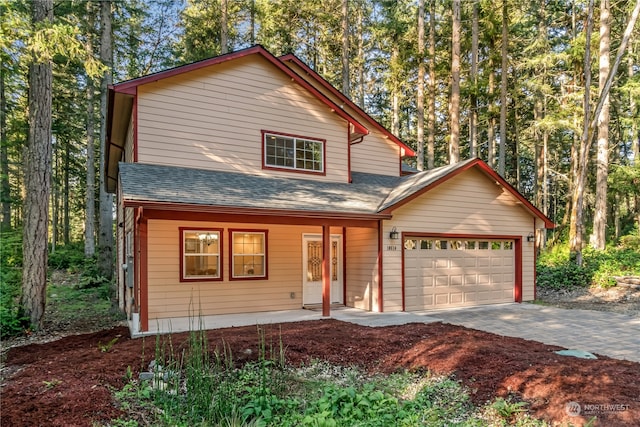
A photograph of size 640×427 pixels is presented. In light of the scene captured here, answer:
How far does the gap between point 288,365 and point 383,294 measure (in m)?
4.78

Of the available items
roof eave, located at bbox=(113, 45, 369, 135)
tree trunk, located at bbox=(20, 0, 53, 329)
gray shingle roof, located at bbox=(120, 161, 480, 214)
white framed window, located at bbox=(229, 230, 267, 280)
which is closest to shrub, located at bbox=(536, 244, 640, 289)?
gray shingle roof, located at bbox=(120, 161, 480, 214)

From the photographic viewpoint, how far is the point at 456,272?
36.0 ft

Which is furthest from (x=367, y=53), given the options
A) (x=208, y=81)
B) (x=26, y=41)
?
(x=26, y=41)

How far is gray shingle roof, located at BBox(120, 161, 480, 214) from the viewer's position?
770 centimetres

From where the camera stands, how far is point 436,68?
19094mm

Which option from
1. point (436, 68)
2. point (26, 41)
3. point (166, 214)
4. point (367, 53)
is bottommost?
point (166, 214)

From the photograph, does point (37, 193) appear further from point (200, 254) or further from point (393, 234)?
point (393, 234)

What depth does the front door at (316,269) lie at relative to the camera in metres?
10.6

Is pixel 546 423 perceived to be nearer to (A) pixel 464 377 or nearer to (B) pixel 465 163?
(A) pixel 464 377

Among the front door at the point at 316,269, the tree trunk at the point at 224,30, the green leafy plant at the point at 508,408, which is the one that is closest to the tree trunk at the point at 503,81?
the front door at the point at 316,269

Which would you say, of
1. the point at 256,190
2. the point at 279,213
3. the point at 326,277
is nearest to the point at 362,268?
the point at 326,277

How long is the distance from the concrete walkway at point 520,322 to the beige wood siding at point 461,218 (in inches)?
46.2

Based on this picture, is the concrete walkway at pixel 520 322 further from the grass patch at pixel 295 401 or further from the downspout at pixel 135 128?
the downspout at pixel 135 128

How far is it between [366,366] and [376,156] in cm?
867
